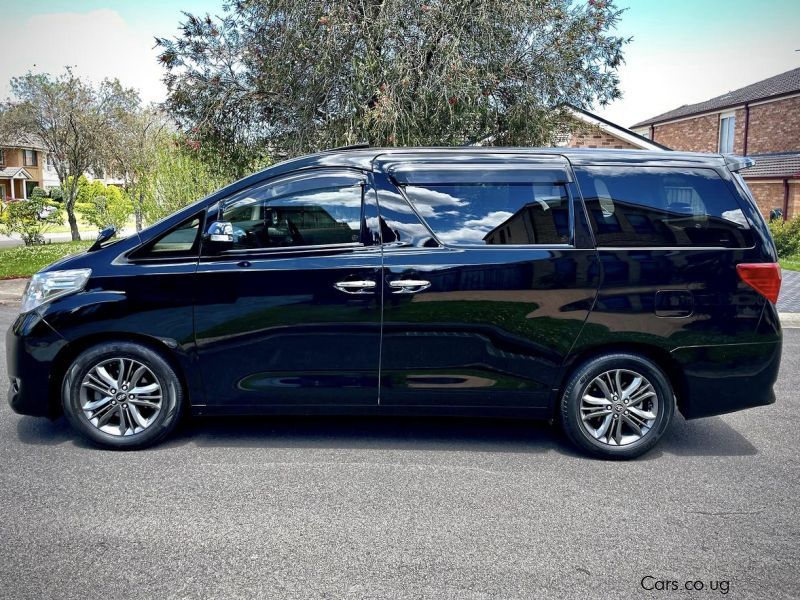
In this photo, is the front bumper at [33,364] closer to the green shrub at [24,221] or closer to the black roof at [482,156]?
the black roof at [482,156]

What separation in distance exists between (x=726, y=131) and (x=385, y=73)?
30.9 metres

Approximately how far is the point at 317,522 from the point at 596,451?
1976 millimetres

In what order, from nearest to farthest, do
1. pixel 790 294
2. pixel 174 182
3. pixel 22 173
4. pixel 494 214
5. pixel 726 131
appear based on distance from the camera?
pixel 494 214
pixel 790 294
pixel 174 182
pixel 726 131
pixel 22 173

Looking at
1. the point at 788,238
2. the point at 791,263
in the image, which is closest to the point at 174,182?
the point at 791,263

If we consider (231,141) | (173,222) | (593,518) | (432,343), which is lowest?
(593,518)

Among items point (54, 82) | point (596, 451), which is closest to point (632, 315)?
point (596, 451)

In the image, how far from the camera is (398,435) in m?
5.19

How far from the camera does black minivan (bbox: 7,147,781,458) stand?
4.64m

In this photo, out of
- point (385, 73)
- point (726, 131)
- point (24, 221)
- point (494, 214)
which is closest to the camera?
point (494, 214)

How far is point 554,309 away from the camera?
4648mm

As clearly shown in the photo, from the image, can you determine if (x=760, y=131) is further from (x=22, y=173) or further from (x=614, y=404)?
(x=22, y=173)

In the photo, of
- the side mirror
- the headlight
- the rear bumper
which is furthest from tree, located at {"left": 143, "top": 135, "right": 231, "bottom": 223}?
the rear bumper

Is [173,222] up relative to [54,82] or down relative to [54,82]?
down

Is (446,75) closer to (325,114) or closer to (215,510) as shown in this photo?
(325,114)
